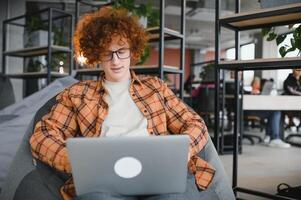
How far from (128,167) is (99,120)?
38 cm

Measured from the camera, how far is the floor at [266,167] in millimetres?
2777

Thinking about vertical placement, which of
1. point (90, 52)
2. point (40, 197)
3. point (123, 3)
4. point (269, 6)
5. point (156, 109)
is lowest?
point (40, 197)

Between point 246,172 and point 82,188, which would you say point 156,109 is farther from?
point 246,172

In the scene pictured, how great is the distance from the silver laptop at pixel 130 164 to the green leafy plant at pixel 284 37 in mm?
1433

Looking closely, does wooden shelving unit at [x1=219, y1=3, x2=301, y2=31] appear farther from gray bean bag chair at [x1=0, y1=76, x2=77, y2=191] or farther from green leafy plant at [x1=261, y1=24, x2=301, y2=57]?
gray bean bag chair at [x1=0, y1=76, x2=77, y2=191]

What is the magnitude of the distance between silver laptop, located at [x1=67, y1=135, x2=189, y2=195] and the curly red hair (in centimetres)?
55

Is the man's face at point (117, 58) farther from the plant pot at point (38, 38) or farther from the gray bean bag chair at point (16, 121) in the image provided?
the plant pot at point (38, 38)

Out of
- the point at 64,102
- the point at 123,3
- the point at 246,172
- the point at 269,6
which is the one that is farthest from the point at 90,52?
the point at 246,172

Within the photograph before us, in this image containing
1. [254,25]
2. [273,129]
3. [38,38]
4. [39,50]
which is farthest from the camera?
[273,129]

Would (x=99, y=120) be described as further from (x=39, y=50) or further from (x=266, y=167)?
(x=39, y=50)

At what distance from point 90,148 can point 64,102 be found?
1.62ft

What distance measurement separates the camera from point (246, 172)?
10.6 feet

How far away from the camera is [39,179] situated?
1321 mm

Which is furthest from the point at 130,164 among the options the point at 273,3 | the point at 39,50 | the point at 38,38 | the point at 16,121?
the point at 38,38
